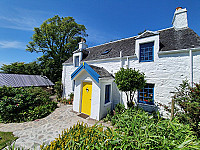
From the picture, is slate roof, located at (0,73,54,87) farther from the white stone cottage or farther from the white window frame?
the white window frame

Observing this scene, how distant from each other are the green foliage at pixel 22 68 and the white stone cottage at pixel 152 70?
57.7 feet

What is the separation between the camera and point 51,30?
19938mm

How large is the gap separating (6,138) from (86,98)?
4.89m

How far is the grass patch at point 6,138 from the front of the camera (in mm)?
3754

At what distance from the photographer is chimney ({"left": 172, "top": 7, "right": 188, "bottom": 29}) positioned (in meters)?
7.24

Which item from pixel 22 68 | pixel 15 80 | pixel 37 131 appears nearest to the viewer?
pixel 37 131

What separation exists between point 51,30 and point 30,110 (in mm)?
19881

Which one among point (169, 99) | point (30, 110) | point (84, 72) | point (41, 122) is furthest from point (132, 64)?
point (30, 110)

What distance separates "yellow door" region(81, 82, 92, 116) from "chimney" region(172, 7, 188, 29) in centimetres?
967

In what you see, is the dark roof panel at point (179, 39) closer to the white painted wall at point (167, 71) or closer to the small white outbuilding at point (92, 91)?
the white painted wall at point (167, 71)

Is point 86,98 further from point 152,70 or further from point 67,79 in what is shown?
point 67,79

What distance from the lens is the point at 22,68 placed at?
63.2 ft

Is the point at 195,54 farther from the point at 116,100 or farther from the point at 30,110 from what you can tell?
the point at 30,110

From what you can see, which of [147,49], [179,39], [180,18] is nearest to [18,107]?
[147,49]
